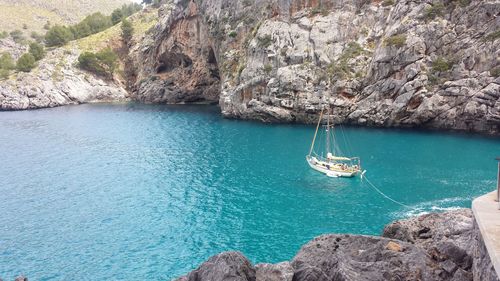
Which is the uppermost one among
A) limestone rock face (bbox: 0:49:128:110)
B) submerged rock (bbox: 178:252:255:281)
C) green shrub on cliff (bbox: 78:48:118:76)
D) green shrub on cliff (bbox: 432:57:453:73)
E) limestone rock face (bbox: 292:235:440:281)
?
green shrub on cliff (bbox: 78:48:118:76)

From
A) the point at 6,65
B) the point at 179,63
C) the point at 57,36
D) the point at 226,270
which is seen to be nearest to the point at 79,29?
the point at 57,36

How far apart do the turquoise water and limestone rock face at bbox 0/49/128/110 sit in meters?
60.1

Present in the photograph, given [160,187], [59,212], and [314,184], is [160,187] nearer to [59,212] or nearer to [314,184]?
[59,212]

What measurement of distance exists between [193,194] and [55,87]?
399 ft

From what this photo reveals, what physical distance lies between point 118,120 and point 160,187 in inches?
2475

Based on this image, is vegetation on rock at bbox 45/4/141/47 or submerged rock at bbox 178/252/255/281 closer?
submerged rock at bbox 178/252/255/281

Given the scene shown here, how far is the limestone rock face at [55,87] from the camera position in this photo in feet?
447

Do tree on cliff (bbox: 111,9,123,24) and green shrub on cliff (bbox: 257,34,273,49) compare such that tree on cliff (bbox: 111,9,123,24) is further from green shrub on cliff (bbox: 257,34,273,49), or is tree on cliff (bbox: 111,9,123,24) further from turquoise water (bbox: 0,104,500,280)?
turquoise water (bbox: 0,104,500,280)

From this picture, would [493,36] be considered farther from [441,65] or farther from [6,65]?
[6,65]

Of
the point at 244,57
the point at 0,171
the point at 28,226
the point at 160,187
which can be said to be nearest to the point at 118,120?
the point at 244,57

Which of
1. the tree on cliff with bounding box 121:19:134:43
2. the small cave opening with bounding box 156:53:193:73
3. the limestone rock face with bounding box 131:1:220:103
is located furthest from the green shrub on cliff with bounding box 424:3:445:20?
the tree on cliff with bounding box 121:19:134:43

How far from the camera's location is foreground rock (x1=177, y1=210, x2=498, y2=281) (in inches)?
675

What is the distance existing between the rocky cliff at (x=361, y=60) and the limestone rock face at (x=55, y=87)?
198 feet

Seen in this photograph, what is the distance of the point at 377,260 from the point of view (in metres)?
18.8
